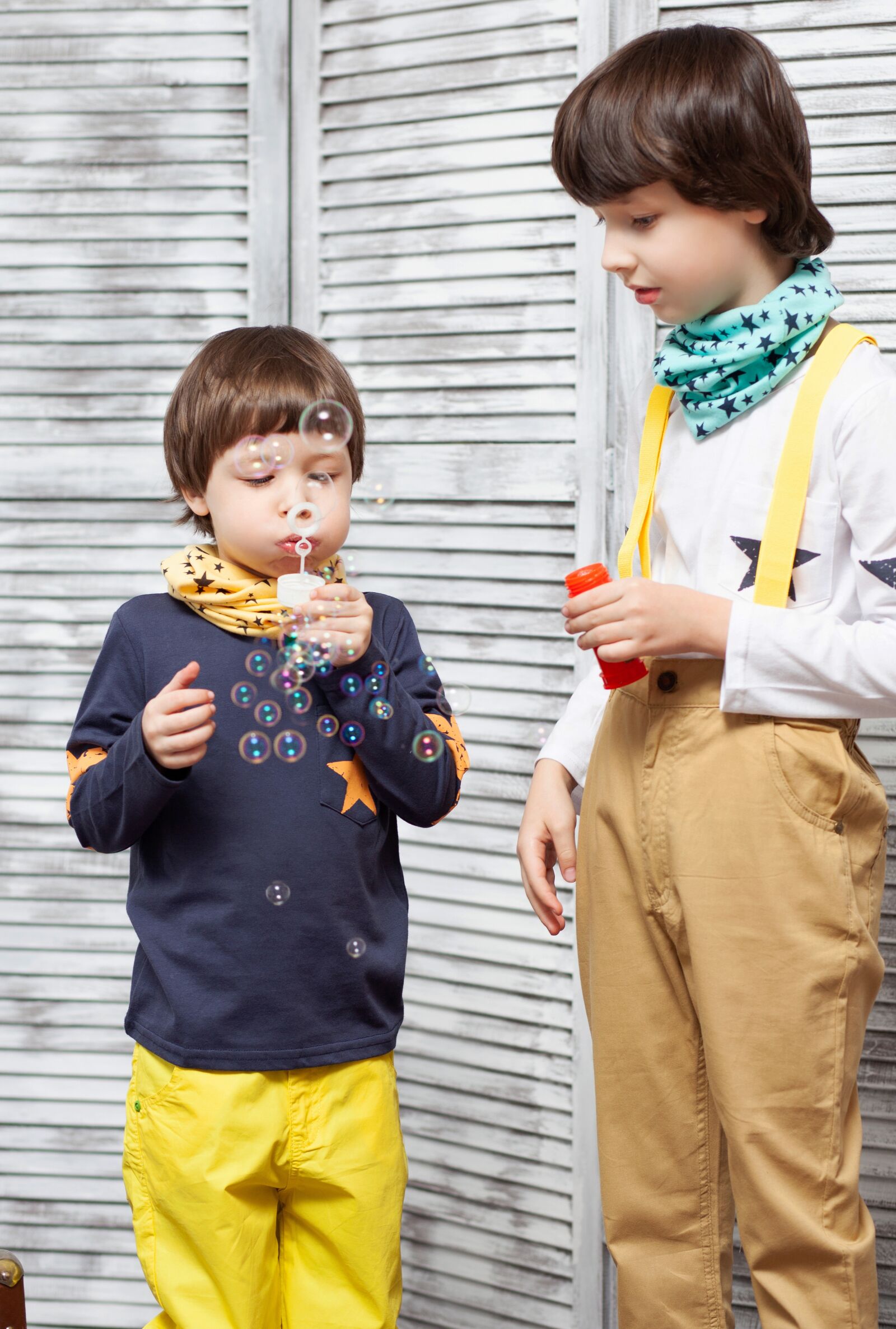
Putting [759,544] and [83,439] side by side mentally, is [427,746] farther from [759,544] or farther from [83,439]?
[83,439]

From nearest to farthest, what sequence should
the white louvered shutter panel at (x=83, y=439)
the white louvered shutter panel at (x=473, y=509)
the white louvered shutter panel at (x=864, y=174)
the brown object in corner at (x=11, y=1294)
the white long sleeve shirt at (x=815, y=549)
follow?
the white long sleeve shirt at (x=815, y=549) < the brown object in corner at (x=11, y=1294) < the white louvered shutter panel at (x=864, y=174) < the white louvered shutter panel at (x=473, y=509) < the white louvered shutter panel at (x=83, y=439)

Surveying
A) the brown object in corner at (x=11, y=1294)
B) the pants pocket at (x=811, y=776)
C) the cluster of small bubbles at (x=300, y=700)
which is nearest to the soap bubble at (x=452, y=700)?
the cluster of small bubbles at (x=300, y=700)

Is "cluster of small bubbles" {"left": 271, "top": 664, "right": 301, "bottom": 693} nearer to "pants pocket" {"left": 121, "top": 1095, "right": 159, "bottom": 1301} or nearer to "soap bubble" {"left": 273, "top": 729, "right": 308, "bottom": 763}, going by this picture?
"soap bubble" {"left": 273, "top": 729, "right": 308, "bottom": 763}

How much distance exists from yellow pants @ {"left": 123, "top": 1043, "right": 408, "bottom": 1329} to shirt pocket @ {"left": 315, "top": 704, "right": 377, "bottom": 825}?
0.26m

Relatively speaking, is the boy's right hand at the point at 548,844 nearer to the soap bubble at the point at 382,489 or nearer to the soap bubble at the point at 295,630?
the soap bubble at the point at 295,630

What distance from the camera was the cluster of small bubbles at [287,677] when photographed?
1.19 metres

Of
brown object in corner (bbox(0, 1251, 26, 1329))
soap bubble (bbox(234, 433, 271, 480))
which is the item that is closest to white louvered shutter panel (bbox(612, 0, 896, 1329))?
soap bubble (bbox(234, 433, 271, 480))

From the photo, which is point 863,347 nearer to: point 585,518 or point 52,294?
point 585,518

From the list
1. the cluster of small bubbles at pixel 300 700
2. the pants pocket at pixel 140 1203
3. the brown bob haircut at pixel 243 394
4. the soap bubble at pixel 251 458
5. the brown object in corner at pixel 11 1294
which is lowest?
the brown object in corner at pixel 11 1294

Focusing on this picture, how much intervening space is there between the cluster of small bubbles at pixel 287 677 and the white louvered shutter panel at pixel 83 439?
36.0 inches

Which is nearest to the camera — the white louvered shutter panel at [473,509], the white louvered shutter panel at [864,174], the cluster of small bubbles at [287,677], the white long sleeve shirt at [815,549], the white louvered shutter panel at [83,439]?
the white long sleeve shirt at [815,549]

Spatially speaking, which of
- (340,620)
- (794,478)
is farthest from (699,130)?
(340,620)

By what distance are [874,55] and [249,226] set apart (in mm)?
948

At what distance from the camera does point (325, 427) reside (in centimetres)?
120
